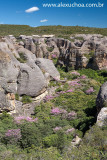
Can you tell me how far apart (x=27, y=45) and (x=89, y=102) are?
21.8 meters

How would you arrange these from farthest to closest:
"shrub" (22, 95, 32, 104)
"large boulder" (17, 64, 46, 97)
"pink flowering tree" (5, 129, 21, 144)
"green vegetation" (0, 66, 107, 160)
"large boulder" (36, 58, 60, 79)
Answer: "large boulder" (36, 58, 60, 79) → "large boulder" (17, 64, 46, 97) → "shrub" (22, 95, 32, 104) → "pink flowering tree" (5, 129, 21, 144) → "green vegetation" (0, 66, 107, 160)

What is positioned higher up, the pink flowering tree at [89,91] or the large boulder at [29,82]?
the large boulder at [29,82]

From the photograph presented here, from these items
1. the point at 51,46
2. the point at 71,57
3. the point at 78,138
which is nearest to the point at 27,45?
the point at 51,46

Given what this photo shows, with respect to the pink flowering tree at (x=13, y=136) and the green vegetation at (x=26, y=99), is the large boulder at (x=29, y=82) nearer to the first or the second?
the green vegetation at (x=26, y=99)

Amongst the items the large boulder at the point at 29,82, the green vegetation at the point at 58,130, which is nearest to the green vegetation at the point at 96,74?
the green vegetation at the point at 58,130

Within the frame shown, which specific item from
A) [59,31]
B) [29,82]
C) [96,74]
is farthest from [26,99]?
[59,31]

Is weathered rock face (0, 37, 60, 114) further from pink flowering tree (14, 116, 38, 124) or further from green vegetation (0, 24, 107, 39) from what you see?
green vegetation (0, 24, 107, 39)

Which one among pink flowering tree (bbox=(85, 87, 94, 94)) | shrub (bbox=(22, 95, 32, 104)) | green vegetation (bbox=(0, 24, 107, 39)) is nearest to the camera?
shrub (bbox=(22, 95, 32, 104))

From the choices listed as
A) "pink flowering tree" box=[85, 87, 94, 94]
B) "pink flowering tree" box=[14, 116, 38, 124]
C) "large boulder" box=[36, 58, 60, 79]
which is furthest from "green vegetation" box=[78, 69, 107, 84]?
"pink flowering tree" box=[14, 116, 38, 124]

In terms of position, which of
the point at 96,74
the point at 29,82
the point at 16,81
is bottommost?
the point at 96,74

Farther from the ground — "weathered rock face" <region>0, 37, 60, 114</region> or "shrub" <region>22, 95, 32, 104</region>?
"weathered rock face" <region>0, 37, 60, 114</region>

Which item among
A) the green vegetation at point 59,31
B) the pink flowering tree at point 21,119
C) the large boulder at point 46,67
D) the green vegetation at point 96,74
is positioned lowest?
Result: the pink flowering tree at point 21,119

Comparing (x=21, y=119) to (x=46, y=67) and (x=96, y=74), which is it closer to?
(x=46, y=67)

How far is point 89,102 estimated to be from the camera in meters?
16.7
